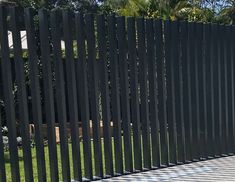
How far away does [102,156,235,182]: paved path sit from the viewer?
18.7ft

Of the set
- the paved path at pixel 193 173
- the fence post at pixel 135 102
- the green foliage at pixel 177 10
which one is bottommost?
the paved path at pixel 193 173

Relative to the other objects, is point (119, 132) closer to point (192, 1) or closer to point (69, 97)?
point (69, 97)

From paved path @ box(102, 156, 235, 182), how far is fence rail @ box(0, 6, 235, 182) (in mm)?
148

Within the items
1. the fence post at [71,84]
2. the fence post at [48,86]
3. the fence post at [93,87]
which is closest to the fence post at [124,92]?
the fence post at [93,87]

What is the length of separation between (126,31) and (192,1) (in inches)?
652

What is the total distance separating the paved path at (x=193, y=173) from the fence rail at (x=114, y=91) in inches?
5.8

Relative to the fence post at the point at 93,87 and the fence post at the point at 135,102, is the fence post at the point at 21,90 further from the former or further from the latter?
the fence post at the point at 135,102

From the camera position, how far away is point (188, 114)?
670 centimetres

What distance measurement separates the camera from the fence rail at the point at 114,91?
16.4ft

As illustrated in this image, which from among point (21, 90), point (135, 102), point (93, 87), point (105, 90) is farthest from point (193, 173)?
point (21, 90)

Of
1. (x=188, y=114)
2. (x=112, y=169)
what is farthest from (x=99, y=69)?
(x=188, y=114)

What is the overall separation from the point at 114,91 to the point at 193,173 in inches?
58.2

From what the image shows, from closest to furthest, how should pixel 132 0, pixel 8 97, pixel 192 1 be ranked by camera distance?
pixel 8 97, pixel 132 0, pixel 192 1

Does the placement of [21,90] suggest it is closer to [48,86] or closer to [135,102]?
[48,86]
